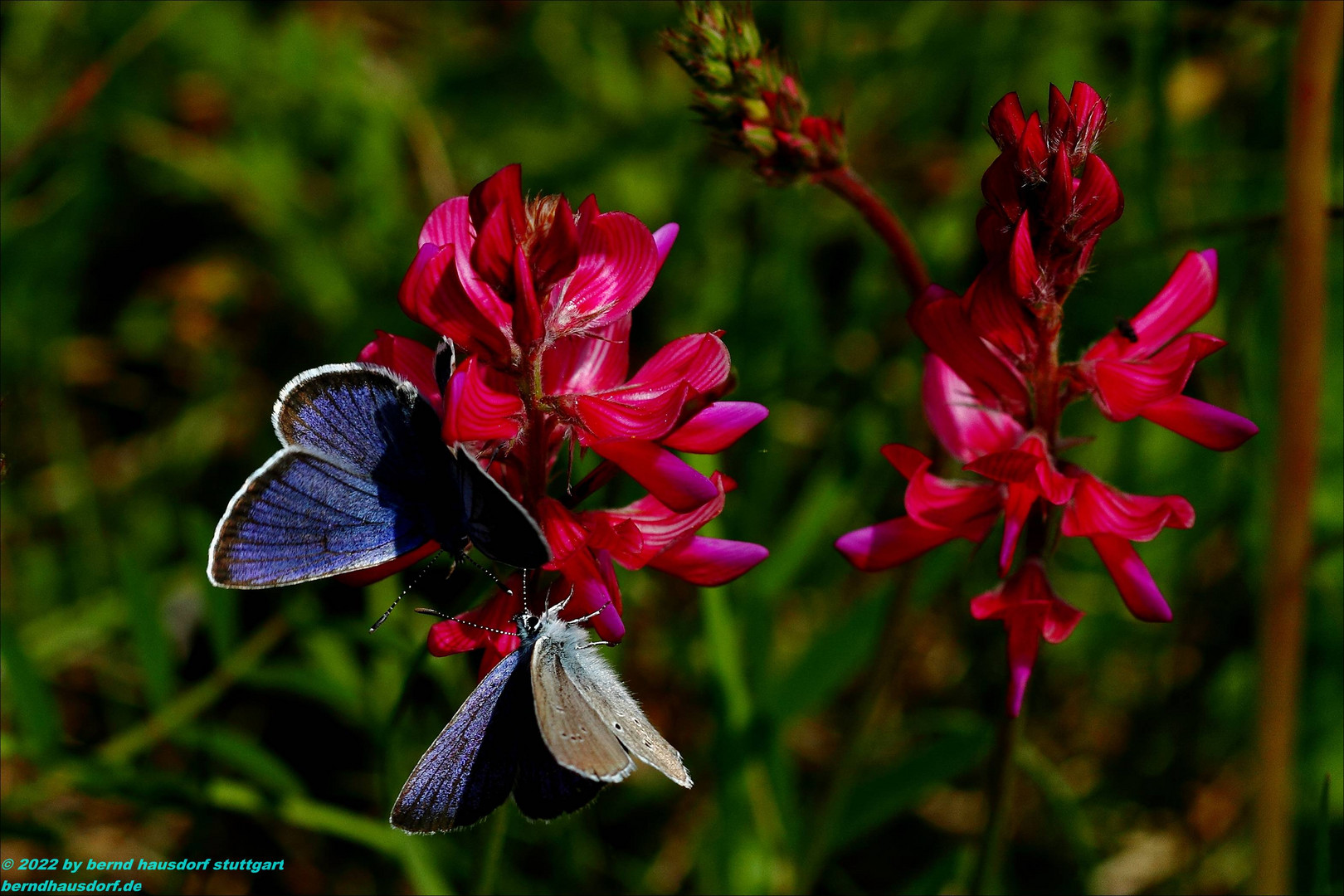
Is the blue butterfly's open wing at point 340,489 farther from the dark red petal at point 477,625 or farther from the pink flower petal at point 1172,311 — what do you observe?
the pink flower petal at point 1172,311

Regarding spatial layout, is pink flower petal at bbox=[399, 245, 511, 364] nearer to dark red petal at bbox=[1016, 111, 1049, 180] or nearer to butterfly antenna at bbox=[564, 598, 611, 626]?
butterfly antenna at bbox=[564, 598, 611, 626]

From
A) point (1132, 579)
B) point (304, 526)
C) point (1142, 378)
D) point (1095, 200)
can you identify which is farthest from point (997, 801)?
point (304, 526)

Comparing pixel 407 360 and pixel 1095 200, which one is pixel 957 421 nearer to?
pixel 1095 200

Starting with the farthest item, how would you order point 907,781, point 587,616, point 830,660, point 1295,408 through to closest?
point 830,660 → point 907,781 → point 1295,408 → point 587,616

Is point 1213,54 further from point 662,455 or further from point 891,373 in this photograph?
point 662,455

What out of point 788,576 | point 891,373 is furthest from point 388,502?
point 891,373

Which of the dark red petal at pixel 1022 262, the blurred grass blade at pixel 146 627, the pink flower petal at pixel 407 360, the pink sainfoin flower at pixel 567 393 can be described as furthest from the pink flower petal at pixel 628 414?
the blurred grass blade at pixel 146 627

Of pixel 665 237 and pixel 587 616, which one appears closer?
pixel 587 616
